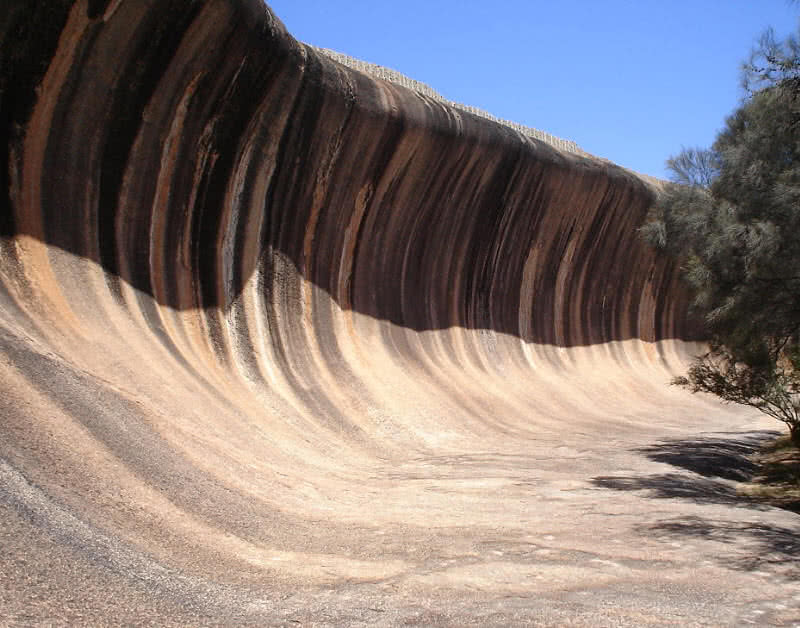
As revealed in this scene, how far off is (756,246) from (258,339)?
6.06 m

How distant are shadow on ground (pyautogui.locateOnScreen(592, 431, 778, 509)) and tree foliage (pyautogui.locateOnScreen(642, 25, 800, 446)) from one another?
37.1 inches

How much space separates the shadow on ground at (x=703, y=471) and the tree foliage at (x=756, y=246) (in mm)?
941

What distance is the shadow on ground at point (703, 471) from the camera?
27.6 feet

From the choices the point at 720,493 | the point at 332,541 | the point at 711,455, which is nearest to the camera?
the point at 332,541

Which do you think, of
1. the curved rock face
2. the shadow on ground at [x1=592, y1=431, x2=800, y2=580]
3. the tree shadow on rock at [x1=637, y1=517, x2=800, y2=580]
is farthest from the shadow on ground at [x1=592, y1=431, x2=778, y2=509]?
the tree shadow on rock at [x1=637, y1=517, x2=800, y2=580]

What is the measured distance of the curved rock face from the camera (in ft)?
15.5

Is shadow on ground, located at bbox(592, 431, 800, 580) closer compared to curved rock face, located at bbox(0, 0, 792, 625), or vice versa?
curved rock face, located at bbox(0, 0, 792, 625)

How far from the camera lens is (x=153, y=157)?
940 centimetres

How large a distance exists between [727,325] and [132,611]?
370 inches

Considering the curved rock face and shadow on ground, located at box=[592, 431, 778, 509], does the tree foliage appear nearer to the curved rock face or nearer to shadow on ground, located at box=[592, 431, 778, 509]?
shadow on ground, located at box=[592, 431, 778, 509]

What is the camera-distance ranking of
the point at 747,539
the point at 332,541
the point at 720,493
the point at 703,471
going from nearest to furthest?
the point at 332,541
the point at 747,539
the point at 720,493
the point at 703,471

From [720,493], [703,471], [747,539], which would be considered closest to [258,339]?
[720,493]

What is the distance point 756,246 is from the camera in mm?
9641

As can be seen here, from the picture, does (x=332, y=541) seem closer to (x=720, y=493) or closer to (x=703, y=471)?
(x=720, y=493)
